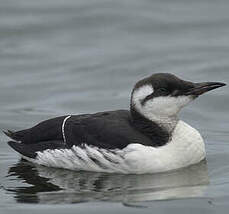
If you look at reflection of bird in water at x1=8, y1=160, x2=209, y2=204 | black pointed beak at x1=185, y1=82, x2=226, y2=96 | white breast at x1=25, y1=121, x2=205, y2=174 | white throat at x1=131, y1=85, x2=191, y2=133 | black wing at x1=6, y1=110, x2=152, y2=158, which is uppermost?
black pointed beak at x1=185, y1=82, x2=226, y2=96

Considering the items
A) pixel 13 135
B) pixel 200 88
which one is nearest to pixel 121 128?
pixel 200 88

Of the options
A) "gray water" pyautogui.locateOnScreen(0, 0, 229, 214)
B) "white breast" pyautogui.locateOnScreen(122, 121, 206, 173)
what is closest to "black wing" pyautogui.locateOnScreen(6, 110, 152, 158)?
"white breast" pyautogui.locateOnScreen(122, 121, 206, 173)

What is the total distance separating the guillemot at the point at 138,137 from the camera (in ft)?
33.7

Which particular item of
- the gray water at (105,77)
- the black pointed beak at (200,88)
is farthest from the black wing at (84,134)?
the black pointed beak at (200,88)

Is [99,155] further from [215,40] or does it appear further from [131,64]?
[215,40]

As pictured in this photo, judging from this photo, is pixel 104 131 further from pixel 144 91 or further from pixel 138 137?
pixel 144 91

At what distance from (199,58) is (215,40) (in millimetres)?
1014

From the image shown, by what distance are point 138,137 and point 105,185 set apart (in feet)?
2.09

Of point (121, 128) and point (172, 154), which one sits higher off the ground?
point (121, 128)

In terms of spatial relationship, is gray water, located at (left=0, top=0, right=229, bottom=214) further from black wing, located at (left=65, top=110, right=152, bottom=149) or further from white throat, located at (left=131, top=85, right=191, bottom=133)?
white throat, located at (left=131, top=85, right=191, bottom=133)

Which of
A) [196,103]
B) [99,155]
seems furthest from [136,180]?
[196,103]

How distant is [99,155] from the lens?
1032 centimetres

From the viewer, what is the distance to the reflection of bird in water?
31.7ft

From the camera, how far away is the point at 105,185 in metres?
10.1
